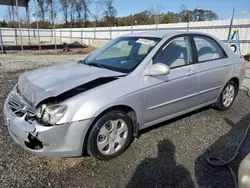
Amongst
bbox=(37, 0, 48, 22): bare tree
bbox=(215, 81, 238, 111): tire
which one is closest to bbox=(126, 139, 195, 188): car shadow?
bbox=(215, 81, 238, 111): tire

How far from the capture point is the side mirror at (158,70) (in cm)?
274

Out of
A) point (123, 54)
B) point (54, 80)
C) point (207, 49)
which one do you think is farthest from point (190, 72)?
point (54, 80)

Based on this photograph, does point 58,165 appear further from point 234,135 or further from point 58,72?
point 234,135

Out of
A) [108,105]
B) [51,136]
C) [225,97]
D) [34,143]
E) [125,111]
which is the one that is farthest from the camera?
[225,97]

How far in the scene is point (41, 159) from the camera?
266cm

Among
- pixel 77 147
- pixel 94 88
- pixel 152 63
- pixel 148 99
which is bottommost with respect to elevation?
pixel 77 147

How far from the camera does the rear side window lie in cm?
362

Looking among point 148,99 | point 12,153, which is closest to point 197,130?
point 148,99

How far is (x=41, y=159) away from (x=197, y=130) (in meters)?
2.41

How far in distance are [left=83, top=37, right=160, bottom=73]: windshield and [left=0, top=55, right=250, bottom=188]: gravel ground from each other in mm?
1129

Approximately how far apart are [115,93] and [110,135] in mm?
534

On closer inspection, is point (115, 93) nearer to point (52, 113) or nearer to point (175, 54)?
point (52, 113)

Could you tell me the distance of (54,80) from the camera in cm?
268

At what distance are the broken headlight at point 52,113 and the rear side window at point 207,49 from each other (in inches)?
96.0
